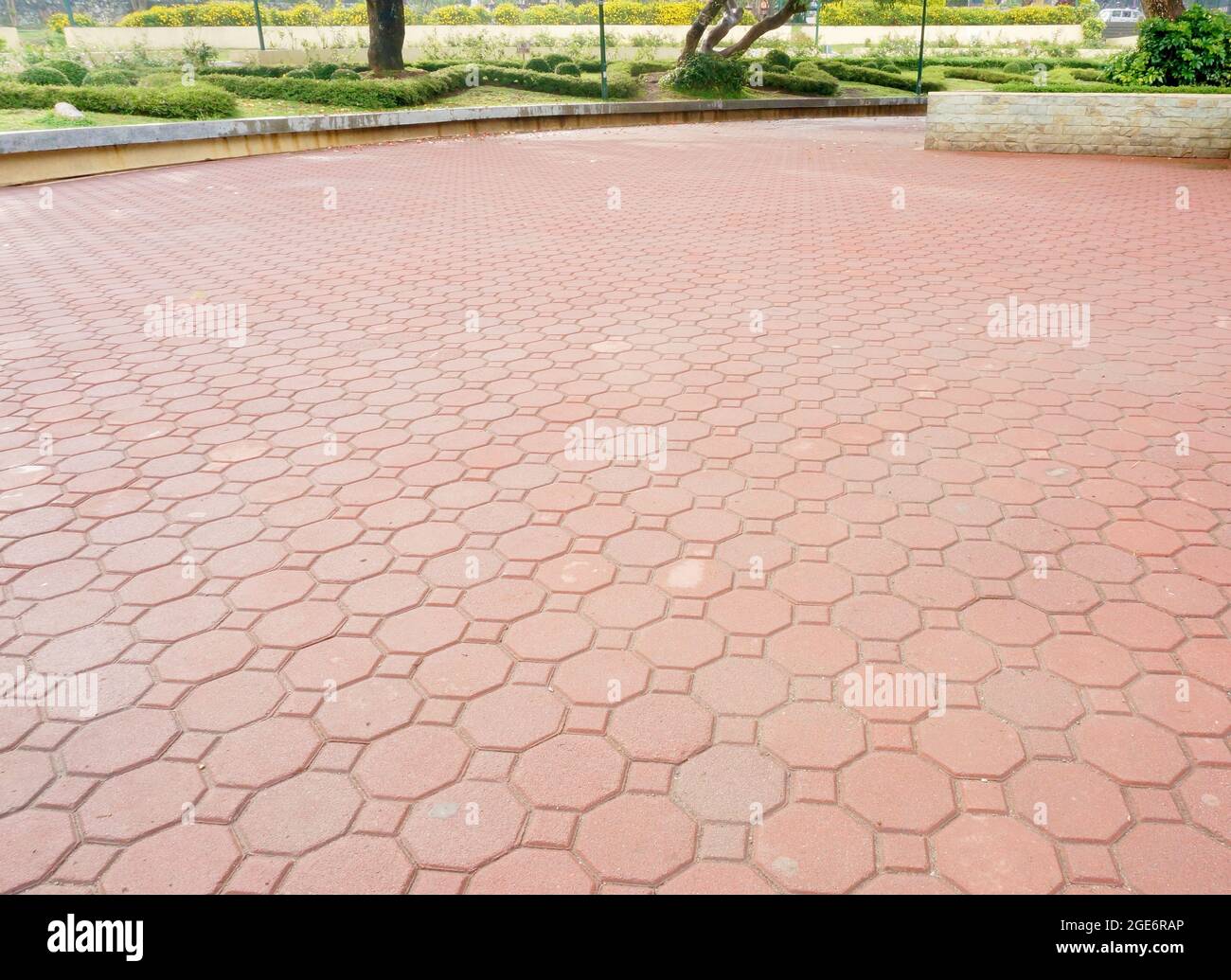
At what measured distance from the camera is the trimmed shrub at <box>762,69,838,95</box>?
25.5 m

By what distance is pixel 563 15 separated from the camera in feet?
126

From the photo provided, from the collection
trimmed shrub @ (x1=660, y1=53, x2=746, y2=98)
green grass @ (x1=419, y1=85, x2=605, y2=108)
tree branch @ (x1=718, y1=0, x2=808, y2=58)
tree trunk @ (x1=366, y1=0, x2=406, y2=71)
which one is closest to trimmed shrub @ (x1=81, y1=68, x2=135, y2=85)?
tree trunk @ (x1=366, y1=0, x2=406, y2=71)

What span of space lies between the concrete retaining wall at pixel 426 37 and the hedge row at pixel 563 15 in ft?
2.56

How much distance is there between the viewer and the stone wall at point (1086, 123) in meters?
13.1

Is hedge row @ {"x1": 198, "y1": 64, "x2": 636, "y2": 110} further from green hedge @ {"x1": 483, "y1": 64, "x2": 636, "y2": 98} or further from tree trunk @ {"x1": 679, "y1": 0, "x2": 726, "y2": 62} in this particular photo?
tree trunk @ {"x1": 679, "y1": 0, "x2": 726, "y2": 62}

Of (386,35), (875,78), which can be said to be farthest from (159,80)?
(875,78)

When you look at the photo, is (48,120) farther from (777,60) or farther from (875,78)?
(875,78)

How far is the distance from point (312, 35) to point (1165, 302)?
3331 centimetres

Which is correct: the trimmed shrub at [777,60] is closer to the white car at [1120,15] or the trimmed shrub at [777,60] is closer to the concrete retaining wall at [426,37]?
the concrete retaining wall at [426,37]

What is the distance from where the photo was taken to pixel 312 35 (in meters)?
32.3

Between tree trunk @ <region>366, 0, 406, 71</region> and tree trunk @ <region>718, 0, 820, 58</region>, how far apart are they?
896cm

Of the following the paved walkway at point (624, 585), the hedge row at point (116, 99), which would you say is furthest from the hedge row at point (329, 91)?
the paved walkway at point (624, 585)

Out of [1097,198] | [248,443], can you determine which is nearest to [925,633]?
[248,443]

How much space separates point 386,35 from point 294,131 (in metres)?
6.47
